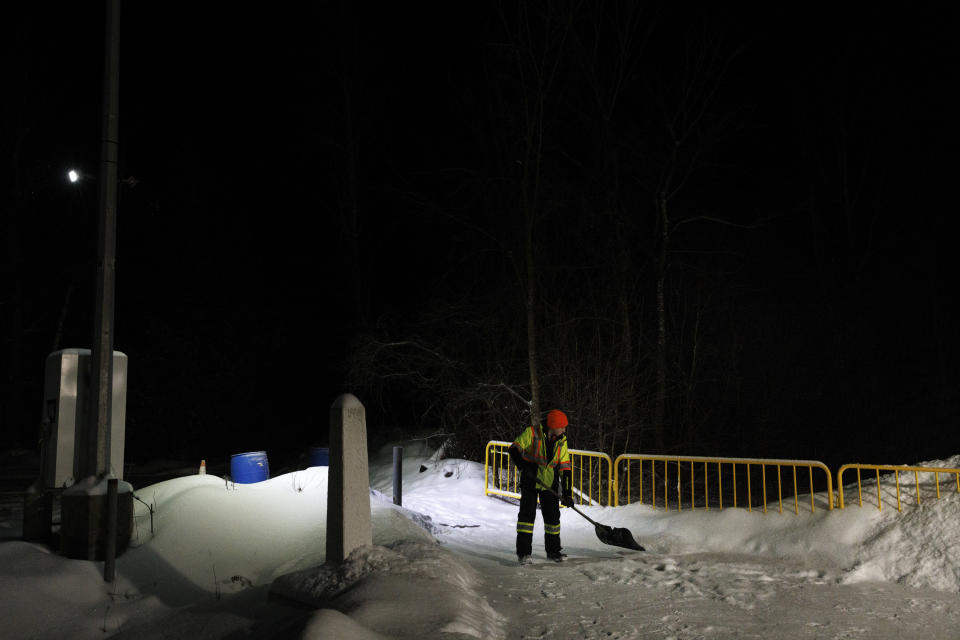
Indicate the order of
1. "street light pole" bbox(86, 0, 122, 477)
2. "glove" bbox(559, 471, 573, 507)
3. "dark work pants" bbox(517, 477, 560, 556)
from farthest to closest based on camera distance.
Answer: "glove" bbox(559, 471, 573, 507), "dark work pants" bbox(517, 477, 560, 556), "street light pole" bbox(86, 0, 122, 477)

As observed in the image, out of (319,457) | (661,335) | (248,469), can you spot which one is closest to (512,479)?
(319,457)

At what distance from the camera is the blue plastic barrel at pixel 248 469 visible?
459 inches

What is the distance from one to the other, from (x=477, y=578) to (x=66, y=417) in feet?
15.3

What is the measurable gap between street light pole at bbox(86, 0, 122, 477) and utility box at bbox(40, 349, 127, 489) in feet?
1.04

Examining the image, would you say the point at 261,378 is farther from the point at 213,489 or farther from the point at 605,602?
the point at 605,602

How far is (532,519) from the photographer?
325 inches

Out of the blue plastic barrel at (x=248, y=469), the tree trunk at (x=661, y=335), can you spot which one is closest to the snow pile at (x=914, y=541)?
the tree trunk at (x=661, y=335)

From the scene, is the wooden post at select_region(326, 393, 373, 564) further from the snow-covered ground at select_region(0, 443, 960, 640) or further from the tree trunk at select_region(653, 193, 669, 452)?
the tree trunk at select_region(653, 193, 669, 452)

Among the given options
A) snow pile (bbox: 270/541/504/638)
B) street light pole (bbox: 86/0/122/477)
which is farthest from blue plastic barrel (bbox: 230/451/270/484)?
snow pile (bbox: 270/541/504/638)

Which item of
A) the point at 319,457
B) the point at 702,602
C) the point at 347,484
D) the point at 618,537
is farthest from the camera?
the point at 319,457

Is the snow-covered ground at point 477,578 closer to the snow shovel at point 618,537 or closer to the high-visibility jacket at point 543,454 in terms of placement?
the snow shovel at point 618,537

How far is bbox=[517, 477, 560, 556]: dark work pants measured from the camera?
26.8 ft

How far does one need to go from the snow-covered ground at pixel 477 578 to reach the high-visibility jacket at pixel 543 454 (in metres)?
0.96

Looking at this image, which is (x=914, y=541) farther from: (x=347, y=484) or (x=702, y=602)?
(x=347, y=484)
